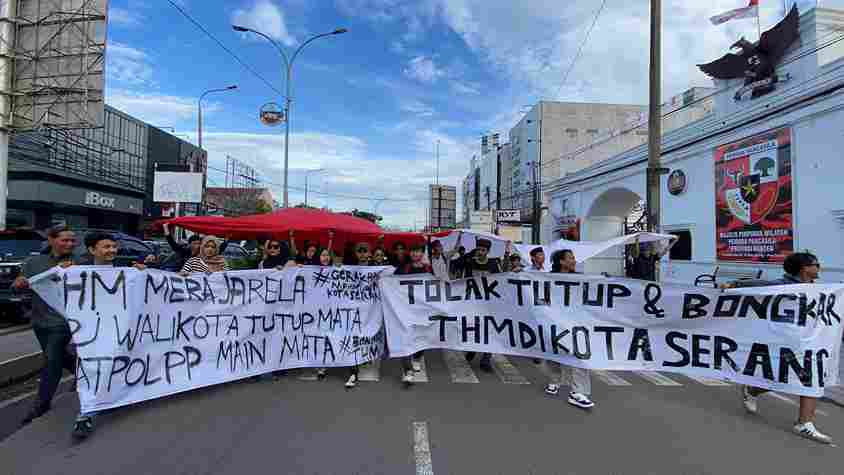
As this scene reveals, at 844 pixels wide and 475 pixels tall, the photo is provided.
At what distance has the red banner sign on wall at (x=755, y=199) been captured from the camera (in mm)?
12758

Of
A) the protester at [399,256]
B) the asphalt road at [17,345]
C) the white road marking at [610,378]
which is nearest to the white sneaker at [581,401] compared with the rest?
the white road marking at [610,378]

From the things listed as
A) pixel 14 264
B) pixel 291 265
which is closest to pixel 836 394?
pixel 291 265

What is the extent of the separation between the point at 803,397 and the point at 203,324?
5.94 metres

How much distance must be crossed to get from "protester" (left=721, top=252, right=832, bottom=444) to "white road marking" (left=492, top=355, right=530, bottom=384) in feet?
7.69

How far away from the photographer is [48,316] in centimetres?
435

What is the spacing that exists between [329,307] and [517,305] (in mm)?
2291

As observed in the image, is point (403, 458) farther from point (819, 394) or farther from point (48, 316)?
point (819, 394)

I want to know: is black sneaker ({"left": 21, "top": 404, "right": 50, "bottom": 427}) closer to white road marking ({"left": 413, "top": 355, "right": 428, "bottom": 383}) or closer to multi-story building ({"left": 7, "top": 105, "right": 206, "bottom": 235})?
white road marking ({"left": 413, "top": 355, "right": 428, "bottom": 383})

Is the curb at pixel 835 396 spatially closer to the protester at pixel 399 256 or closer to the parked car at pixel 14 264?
the protester at pixel 399 256

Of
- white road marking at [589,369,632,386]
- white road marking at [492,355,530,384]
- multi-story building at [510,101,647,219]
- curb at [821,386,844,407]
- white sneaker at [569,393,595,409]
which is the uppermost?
multi-story building at [510,101,647,219]

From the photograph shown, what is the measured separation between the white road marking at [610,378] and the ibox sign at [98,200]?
32.9m

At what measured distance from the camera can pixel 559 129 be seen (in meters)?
47.6

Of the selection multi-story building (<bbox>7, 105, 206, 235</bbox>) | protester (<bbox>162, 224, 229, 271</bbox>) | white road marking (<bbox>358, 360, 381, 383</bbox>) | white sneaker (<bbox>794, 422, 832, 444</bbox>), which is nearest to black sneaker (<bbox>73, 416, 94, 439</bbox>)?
protester (<bbox>162, 224, 229, 271</bbox>)

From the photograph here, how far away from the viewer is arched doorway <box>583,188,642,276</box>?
2455 centimetres
